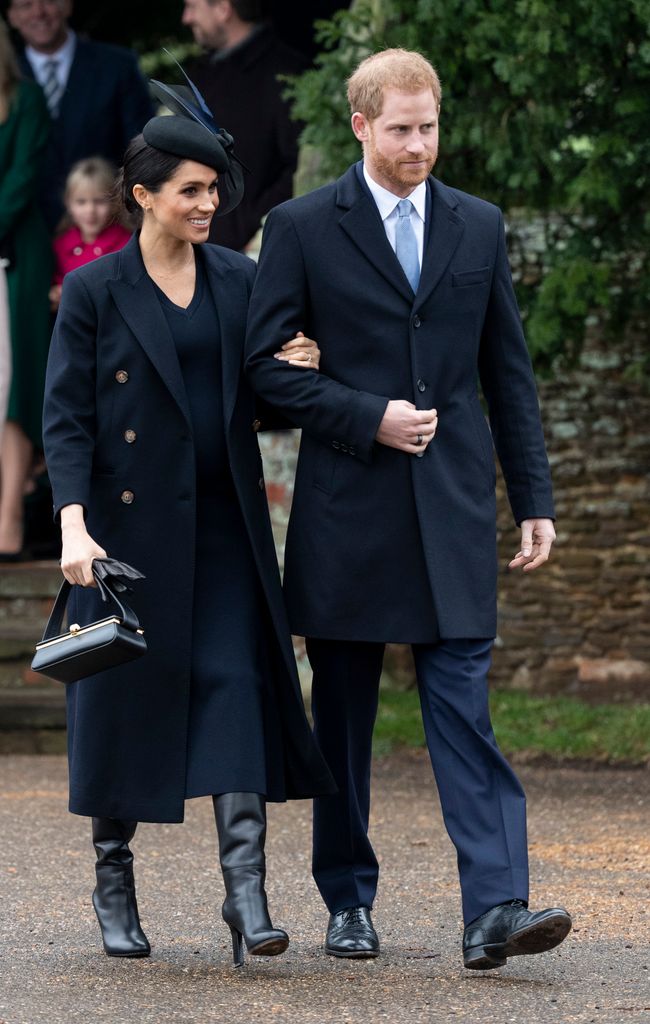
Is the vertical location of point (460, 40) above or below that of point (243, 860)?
above

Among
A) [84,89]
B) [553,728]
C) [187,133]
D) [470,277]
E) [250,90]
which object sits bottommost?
[553,728]

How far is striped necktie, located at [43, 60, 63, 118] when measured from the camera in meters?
8.88

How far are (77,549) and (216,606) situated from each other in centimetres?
37

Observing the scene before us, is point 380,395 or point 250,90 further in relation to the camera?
point 250,90

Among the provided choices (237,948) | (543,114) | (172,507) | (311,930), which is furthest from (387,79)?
(543,114)

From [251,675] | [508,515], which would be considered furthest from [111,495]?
[508,515]

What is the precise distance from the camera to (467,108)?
715 centimetres

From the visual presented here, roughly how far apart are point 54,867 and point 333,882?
1.48 meters

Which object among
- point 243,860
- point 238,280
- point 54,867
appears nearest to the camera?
point 243,860

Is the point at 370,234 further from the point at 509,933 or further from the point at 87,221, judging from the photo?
the point at 87,221

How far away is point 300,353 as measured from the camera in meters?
4.23

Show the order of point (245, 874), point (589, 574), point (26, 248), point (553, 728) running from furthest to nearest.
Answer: point (589, 574), point (26, 248), point (553, 728), point (245, 874)

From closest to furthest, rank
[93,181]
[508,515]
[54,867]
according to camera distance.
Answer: [54,867] → [93,181] → [508,515]

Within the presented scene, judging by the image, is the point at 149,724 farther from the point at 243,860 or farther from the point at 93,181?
the point at 93,181
